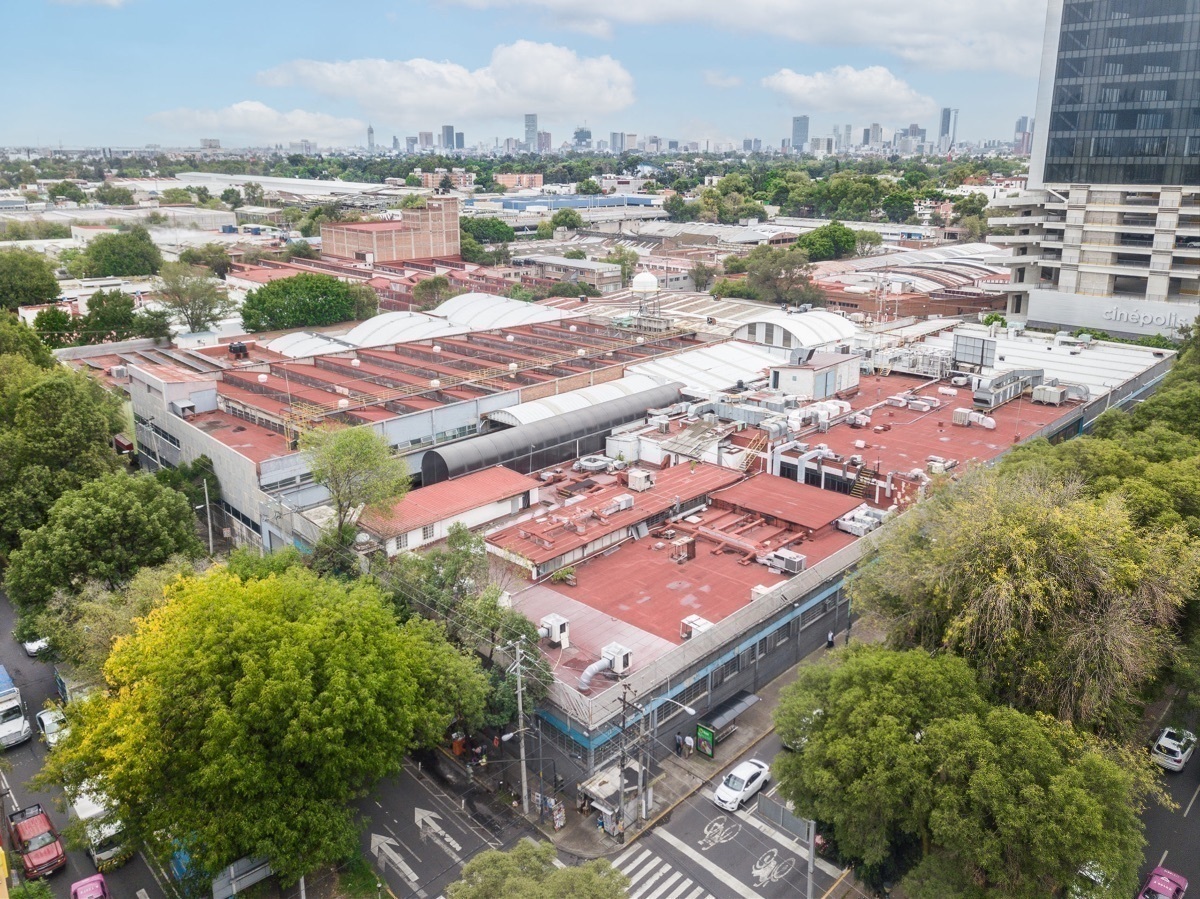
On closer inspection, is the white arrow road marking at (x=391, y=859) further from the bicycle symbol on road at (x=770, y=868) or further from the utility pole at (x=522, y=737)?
the bicycle symbol on road at (x=770, y=868)

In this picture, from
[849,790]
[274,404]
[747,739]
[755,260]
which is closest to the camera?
[849,790]

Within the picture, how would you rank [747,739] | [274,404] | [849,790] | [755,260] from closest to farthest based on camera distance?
[849,790] < [747,739] < [274,404] < [755,260]

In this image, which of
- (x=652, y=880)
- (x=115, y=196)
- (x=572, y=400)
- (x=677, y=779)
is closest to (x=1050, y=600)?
(x=677, y=779)

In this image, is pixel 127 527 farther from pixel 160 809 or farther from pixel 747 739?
pixel 747 739

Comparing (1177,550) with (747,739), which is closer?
(1177,550)

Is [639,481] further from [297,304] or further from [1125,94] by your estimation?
[1125,94]

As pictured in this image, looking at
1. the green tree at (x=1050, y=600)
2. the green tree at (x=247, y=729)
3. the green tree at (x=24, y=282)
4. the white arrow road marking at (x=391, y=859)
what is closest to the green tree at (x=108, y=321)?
the green tree at (x=24, y=282)

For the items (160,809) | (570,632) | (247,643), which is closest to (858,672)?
(570,632)
